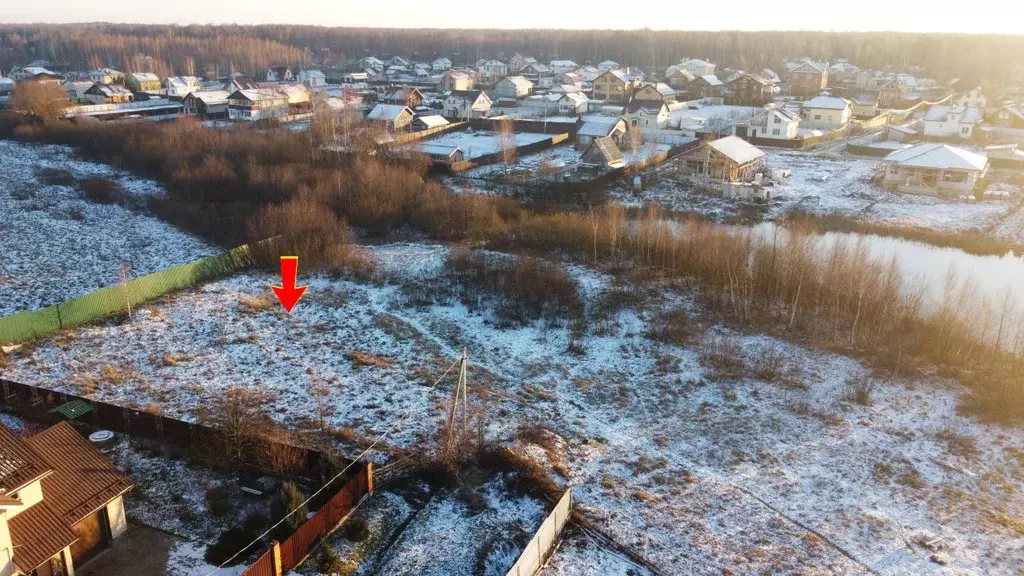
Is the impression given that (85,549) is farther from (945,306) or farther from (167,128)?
(167,128)

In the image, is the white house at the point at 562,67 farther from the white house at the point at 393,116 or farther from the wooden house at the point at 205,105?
the wooden house at the point at 205,105

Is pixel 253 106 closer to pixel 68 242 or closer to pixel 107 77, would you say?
pixel 68 242

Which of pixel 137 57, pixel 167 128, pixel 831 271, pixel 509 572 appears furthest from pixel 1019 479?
pixel 137 57

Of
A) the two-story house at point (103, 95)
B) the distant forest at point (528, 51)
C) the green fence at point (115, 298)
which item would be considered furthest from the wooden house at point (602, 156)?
the distant forest at point (528, 51)

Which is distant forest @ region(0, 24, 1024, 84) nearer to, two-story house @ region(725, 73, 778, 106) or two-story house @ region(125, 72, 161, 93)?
two-story house @ region(125, 72, 161, 93)

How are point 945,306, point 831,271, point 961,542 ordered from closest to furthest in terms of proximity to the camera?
point 961,542, point 945,306, point 831,271

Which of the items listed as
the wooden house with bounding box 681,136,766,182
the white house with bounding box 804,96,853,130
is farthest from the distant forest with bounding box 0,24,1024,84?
the wooden house with bounding box 681,136,766,182
